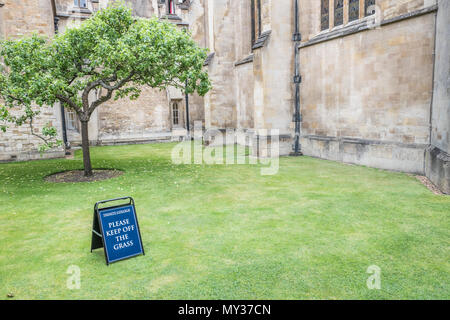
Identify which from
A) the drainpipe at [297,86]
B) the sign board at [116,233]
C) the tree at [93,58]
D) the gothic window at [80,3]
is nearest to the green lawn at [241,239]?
the sign board at [116,233]

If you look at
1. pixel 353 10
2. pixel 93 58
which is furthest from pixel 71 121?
pixel 353 10

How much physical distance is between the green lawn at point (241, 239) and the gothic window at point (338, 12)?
6746mm

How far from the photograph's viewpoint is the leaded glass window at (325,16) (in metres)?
13.3

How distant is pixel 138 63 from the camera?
9.84 meters

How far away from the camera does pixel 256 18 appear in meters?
17.2

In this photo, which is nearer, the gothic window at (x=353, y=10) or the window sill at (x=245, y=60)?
the gothic window at (x=353, y=10)

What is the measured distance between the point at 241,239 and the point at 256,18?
15.0m

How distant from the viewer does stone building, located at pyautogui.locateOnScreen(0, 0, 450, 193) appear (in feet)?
30.9

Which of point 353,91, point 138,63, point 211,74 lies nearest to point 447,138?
point 353,91

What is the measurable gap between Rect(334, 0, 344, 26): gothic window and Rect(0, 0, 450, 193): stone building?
5 cm

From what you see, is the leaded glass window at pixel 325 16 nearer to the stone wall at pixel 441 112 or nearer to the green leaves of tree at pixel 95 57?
the stone wall at pixel 441 112

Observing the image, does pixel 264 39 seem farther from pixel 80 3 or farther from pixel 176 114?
pixel 80 3

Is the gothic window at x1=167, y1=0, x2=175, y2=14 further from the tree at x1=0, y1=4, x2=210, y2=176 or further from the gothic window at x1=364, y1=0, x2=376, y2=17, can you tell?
the gothic window at x1=364, y1=0, x2=376, y2=17

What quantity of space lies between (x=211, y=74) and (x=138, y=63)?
9.33 m
